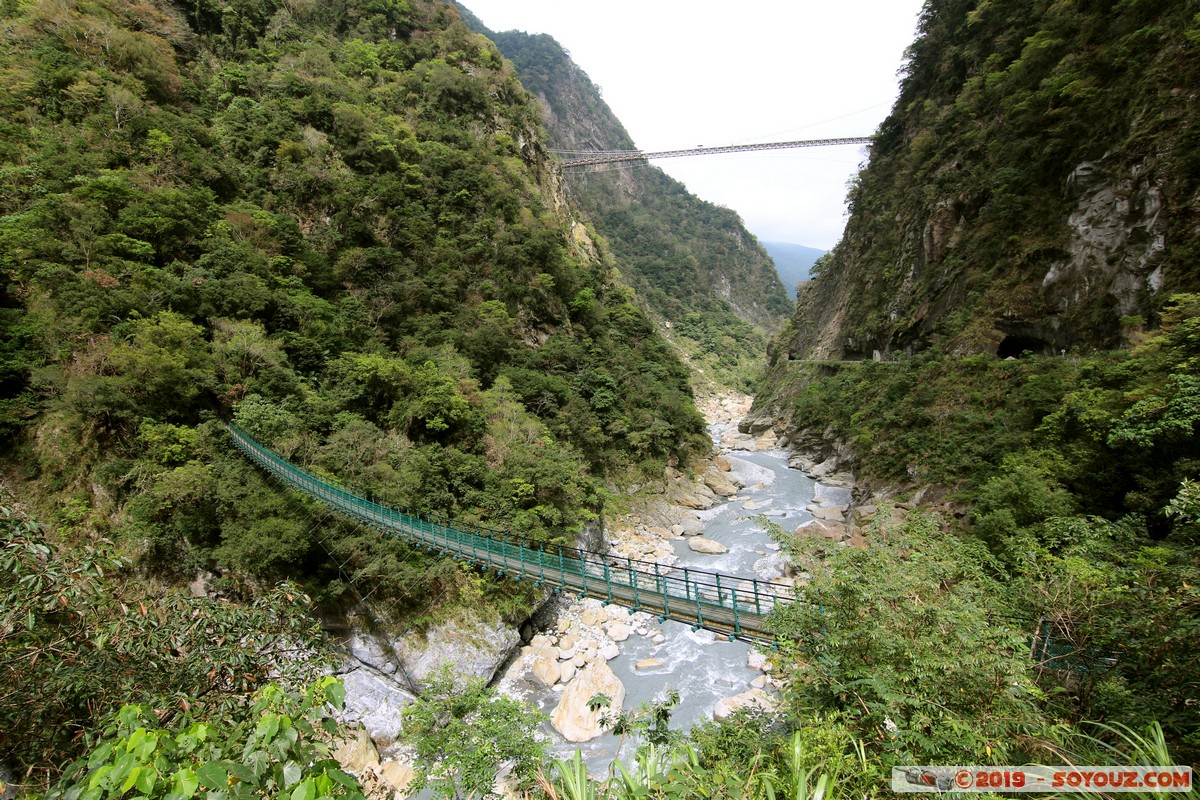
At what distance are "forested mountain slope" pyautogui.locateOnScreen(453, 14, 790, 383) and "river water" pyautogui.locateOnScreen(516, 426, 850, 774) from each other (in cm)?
3577

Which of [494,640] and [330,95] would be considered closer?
[494,640]

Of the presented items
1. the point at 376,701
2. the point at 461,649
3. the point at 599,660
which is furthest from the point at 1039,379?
the point at 376,701

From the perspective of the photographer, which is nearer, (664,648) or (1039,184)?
(664,648)

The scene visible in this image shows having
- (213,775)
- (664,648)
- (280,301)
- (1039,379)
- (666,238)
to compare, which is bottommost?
(664,648)

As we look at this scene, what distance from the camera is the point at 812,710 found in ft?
13.2

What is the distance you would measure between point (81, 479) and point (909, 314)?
92.0 ft

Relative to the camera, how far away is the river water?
9156mm

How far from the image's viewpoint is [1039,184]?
49.5 ft

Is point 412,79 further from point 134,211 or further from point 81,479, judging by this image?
point 81,479

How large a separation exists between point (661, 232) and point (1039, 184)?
60.6 meters

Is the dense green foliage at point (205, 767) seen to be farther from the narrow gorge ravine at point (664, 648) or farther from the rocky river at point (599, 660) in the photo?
the rocky river at point (599, 660)

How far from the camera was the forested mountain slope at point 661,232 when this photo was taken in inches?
2389

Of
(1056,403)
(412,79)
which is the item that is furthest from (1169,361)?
(412,79)

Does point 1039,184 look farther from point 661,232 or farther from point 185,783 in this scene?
point 661,232
